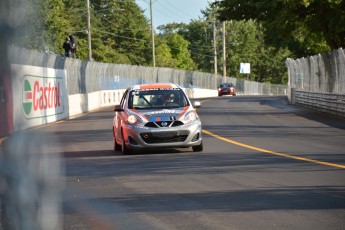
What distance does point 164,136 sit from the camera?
16.9m

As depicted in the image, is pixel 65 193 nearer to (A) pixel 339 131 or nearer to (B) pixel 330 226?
(B) pixel 330 226

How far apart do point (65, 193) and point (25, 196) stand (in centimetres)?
713

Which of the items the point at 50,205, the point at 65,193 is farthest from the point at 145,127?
the point at 50,205

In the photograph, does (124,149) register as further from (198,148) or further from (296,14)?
(296,14)

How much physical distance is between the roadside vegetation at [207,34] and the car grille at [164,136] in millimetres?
2532

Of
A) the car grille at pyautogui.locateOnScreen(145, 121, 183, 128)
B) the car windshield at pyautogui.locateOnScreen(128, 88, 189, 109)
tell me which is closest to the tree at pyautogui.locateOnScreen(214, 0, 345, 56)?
the car windshield at pyautogui.locateOnScreen(128, 88, 189, 109)

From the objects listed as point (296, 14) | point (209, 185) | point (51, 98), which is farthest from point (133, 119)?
point (296, 14)

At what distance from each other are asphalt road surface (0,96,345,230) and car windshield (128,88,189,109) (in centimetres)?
97

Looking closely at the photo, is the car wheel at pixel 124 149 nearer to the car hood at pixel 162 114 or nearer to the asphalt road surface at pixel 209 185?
the asphalt road surface at pixel 209 185

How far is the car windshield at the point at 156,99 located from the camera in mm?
18062

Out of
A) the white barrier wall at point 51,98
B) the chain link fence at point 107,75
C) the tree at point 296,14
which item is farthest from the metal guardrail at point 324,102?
the white barrier wall at point 51,98

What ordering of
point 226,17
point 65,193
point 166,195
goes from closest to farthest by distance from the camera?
point 166,195
point 65,193
point 226,17

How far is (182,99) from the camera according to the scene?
60.1ft

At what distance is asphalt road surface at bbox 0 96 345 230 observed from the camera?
742cm
